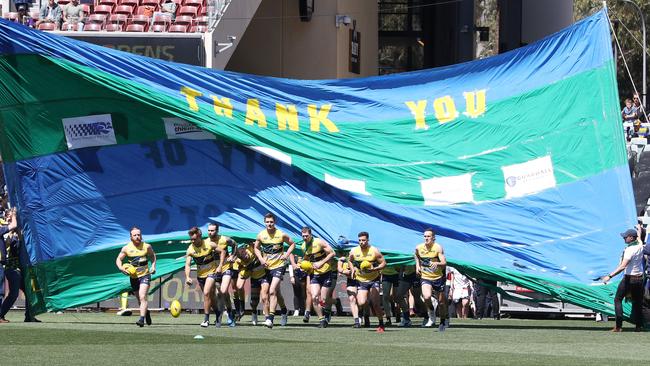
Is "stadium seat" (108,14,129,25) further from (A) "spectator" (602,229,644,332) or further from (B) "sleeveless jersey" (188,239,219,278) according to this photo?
(A) "spectator" (602,229,644,332)

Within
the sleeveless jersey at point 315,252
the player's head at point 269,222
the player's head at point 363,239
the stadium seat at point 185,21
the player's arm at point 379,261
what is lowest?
the player's arm at point 379,261

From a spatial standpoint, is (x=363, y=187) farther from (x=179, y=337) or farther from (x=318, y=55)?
(x=318, y=55)

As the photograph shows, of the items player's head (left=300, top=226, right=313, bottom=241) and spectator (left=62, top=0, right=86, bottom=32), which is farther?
spectator (left=62, top=0, right=86, bottom=32)

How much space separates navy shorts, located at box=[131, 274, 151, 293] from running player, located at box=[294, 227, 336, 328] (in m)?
2.73

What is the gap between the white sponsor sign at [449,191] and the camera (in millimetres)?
22906

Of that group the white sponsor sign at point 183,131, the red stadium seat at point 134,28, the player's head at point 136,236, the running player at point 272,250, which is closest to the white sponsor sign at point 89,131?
the white sponsor sign at point 183,131

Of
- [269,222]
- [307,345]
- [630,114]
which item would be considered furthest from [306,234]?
[630,114]

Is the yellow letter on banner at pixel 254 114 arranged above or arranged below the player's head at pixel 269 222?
above

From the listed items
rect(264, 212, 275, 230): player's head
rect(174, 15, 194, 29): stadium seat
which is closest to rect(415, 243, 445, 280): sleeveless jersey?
rect(264, 212, 275, 230): player's head

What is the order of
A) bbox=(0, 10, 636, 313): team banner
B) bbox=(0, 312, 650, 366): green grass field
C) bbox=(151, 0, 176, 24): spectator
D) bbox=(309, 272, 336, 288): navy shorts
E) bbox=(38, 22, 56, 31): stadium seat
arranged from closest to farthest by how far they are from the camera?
bbox=(0, 312, 650, 366): green grass field → bbox=(0, 10, 636, 313): team banner → bbox=(309, 272, 336, 288): navy shorts → bbox=(38, 22, 56, 31): stadium seat → bbox=(151, 0, 176, 24): spectator

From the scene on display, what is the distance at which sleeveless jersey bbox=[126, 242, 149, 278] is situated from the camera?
21766 mm

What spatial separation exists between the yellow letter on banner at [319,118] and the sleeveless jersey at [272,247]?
2.37m

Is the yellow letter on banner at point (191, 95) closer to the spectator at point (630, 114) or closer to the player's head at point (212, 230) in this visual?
the player's head at point (212, 230)

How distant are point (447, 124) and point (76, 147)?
656 cm
